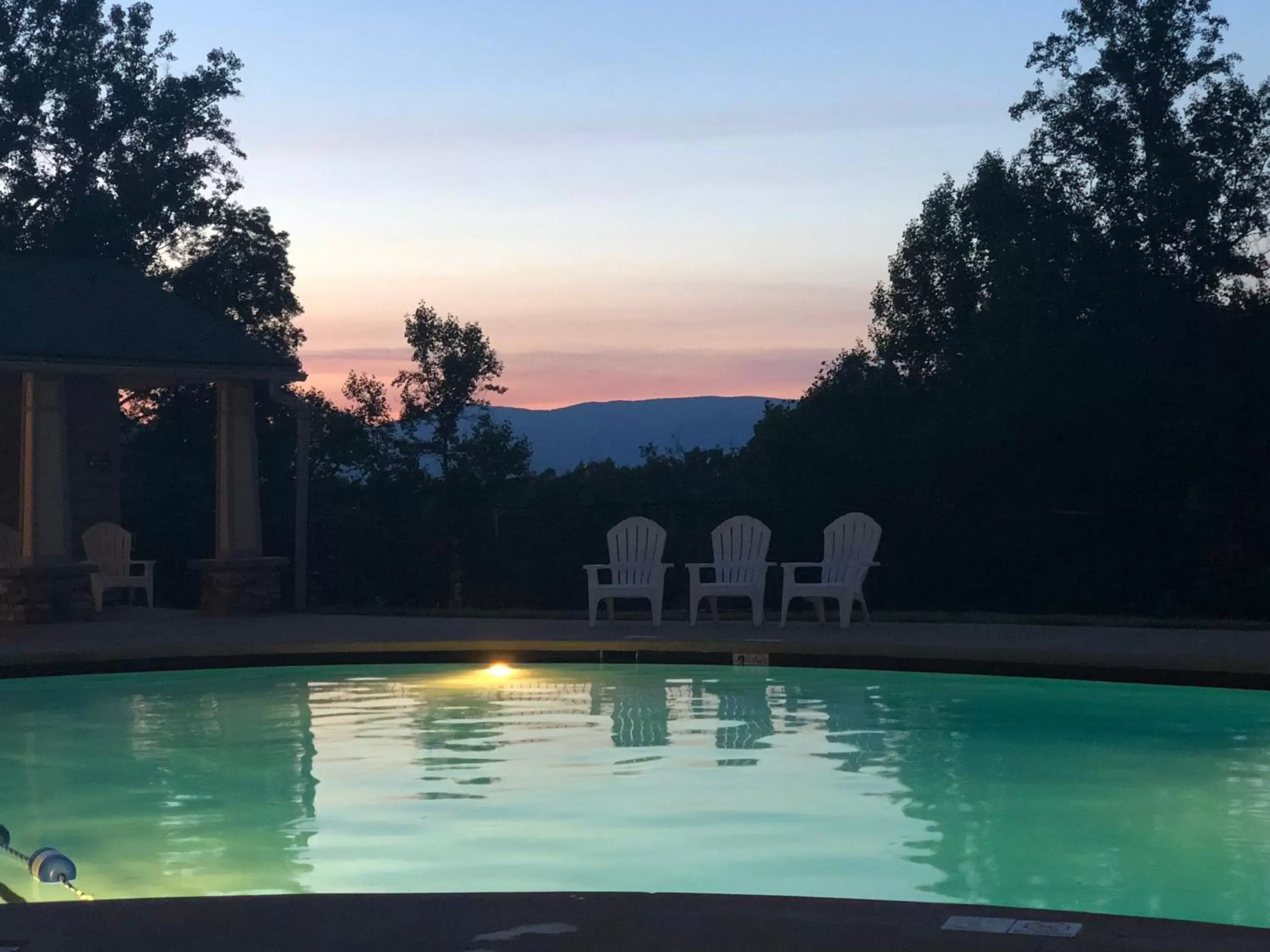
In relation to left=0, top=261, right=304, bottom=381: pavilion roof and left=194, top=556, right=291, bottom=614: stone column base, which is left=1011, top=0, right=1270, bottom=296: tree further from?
left=194, top=556, right=291, bottom=614: stone column base

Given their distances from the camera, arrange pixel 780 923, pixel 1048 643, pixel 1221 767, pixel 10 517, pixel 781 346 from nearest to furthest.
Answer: pixel 780 923 < pixel 1221 767 < pixel 1048 643 < pixel 10 517 < pixel 781 346

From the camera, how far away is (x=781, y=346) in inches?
1128

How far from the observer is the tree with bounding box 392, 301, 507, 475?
29.7 metres

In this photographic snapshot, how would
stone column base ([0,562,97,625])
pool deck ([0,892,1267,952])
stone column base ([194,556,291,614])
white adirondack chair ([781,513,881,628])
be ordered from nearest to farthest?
pool deck ([0,892,1267,952]), white adirondack chair ([781,513,881,628]), stone column base ([0,562,97,625]), stone column base ([194,556,291,614])

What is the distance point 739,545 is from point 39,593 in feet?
18.6

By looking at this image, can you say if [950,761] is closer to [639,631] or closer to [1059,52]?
[639,631]

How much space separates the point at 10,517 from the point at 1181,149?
55.1 ft

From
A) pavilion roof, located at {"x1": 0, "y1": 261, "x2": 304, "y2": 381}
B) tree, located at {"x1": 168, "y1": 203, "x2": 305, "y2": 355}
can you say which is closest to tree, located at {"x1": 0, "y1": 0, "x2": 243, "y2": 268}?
tree, located at {"x1": 168, "y1": 203, "x2": 305, "y2": 355}

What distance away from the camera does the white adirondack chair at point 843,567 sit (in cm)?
1104

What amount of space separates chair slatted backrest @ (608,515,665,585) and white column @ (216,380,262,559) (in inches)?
139

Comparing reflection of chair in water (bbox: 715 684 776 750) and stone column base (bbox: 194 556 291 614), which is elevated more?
stone column base (bbox: 194 556 291 614)

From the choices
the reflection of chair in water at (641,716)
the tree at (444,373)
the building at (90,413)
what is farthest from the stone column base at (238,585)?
the tree at (444,373)

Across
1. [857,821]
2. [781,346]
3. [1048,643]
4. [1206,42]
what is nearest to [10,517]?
[1048,643]

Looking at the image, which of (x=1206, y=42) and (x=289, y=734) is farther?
(x=1206, y=42)
